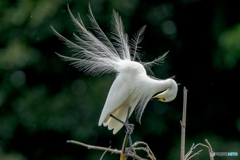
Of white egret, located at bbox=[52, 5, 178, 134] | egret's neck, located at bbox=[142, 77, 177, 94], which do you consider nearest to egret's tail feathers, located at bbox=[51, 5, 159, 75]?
white egret, located at bbox=[52, 5, 178, 134]

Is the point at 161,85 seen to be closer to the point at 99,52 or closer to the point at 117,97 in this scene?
the point at 117,97

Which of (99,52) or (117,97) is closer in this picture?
(117,97)

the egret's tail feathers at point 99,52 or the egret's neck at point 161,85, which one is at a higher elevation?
the egret's tail feathers at point 99,52

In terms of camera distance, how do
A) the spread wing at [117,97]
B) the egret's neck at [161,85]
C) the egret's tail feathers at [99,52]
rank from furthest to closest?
the egret's tail feathers at [99,52] → the spread wing at [117,97] → the egret's neck at [161,85]

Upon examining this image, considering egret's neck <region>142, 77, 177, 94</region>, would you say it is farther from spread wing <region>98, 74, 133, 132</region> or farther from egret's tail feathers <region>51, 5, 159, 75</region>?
egret's tail feathers <region>51, 5, 159, 75</region>

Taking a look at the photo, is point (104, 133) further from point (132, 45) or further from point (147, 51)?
point (132, 45)

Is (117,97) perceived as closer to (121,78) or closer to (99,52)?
(121,78)

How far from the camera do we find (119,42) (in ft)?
4.94

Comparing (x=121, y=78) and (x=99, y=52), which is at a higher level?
(x=99, y=52)

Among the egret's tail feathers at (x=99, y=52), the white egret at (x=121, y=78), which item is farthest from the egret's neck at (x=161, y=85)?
the egret's tail feathers at (x=99, y=52)

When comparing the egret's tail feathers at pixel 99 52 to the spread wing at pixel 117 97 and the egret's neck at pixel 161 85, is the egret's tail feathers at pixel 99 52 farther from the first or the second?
the egret's neck at pixel 161 85

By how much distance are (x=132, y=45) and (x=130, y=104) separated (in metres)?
0.37

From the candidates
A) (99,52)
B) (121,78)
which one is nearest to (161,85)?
(121,78)

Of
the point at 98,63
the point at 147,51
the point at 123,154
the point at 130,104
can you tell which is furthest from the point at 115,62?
the point at 147,51
